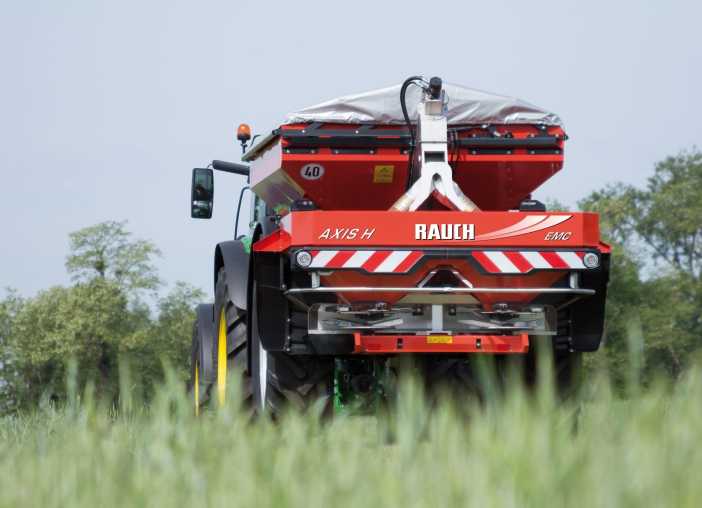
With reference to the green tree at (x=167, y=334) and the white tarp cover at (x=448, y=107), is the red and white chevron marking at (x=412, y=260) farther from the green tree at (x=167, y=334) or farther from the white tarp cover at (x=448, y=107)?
the green tree at (x=167, y=334)

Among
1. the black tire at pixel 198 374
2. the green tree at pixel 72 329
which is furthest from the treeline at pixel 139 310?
the black tire at pixel 198 374

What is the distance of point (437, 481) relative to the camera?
3.24m

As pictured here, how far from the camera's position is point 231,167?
11344 mm

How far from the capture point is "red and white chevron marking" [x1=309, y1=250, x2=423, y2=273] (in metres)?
7.69

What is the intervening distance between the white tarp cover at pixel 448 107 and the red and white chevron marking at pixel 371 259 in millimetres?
1271

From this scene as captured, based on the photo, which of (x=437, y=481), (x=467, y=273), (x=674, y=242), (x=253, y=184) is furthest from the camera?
(x=674, y=242)

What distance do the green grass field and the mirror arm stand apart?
6878mm

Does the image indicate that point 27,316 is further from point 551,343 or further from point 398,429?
point 398,429

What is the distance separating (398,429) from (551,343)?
4921 millimetres

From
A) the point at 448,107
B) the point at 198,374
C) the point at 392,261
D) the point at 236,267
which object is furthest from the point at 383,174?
the point at 198,374

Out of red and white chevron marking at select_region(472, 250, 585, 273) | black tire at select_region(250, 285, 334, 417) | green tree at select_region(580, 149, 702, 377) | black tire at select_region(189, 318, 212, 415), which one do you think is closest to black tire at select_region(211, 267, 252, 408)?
black tire at select_region(189, 318, 212, 415)

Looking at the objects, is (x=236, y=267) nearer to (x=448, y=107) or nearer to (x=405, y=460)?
(x=448, y=107)

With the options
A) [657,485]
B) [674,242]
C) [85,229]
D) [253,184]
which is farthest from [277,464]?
[674,242]

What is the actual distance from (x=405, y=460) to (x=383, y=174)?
548 centimetres
